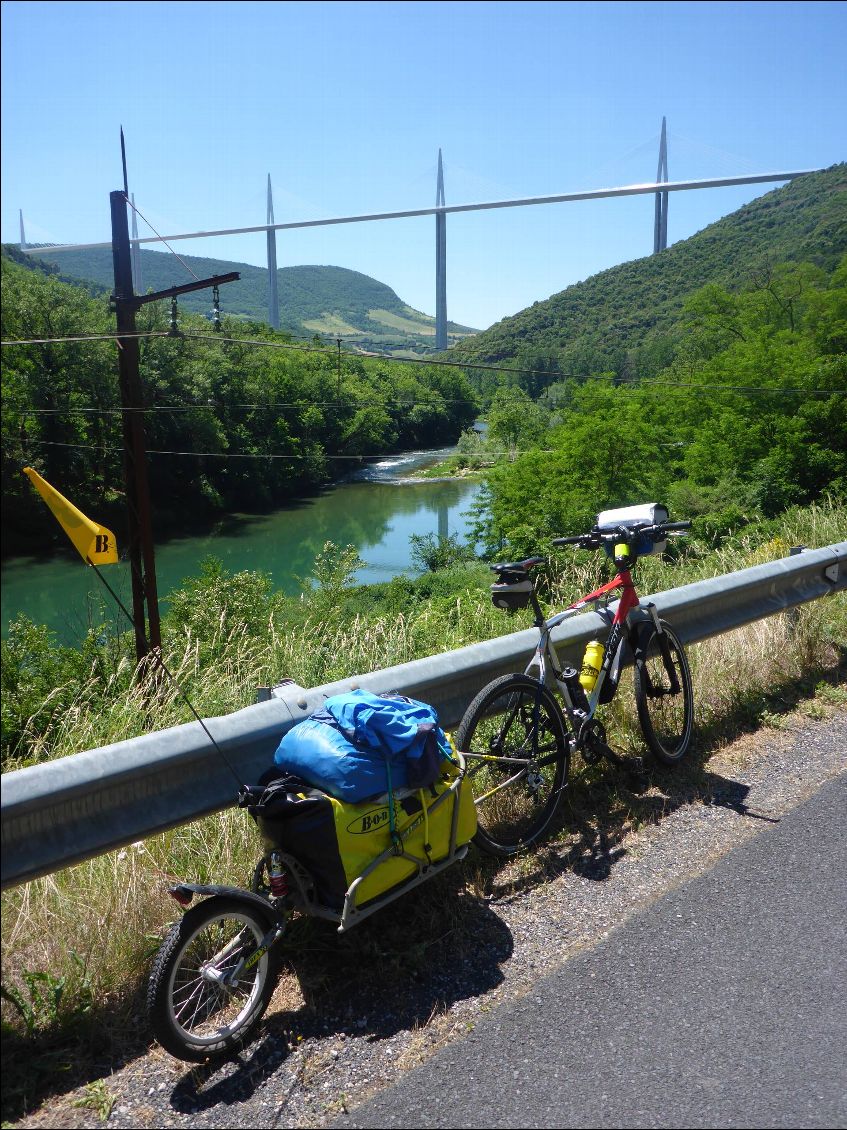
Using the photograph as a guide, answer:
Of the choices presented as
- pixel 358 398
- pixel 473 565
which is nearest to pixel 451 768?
pixel 473 565

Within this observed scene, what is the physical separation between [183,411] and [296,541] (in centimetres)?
879

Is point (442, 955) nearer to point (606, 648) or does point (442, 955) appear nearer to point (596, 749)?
point (596, 749)

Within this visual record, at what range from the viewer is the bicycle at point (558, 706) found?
3359 mm

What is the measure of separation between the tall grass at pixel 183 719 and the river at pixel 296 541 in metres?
20.6

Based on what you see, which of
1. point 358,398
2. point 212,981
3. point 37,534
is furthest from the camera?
point 358,398

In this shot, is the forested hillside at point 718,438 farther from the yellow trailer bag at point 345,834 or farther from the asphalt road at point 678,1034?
the yellow trailer bag at point 345,834

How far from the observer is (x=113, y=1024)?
238 cm

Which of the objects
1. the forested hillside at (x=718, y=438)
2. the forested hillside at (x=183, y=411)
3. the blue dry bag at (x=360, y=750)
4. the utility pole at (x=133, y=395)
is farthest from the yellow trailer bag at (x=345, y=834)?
the forested hillside at (x=718, y=438)

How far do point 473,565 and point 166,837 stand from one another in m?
34.1

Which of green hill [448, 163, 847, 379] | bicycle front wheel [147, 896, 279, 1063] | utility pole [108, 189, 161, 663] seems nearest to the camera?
bicycle front wheel [147, 896, 279, 1063]

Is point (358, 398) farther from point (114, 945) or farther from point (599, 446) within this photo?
point (114, 945)

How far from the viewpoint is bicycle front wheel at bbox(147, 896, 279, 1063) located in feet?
7.29

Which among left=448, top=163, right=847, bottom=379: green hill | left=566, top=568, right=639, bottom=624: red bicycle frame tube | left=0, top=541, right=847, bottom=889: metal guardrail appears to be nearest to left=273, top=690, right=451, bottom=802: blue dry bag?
left=0, top=541, right=847, bottom=889: metal guardrail

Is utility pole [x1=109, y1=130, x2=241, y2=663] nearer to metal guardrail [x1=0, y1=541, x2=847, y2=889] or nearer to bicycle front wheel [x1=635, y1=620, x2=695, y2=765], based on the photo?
bicycle front wheel [x1=635, y1=620, x2=695, y2=765]
